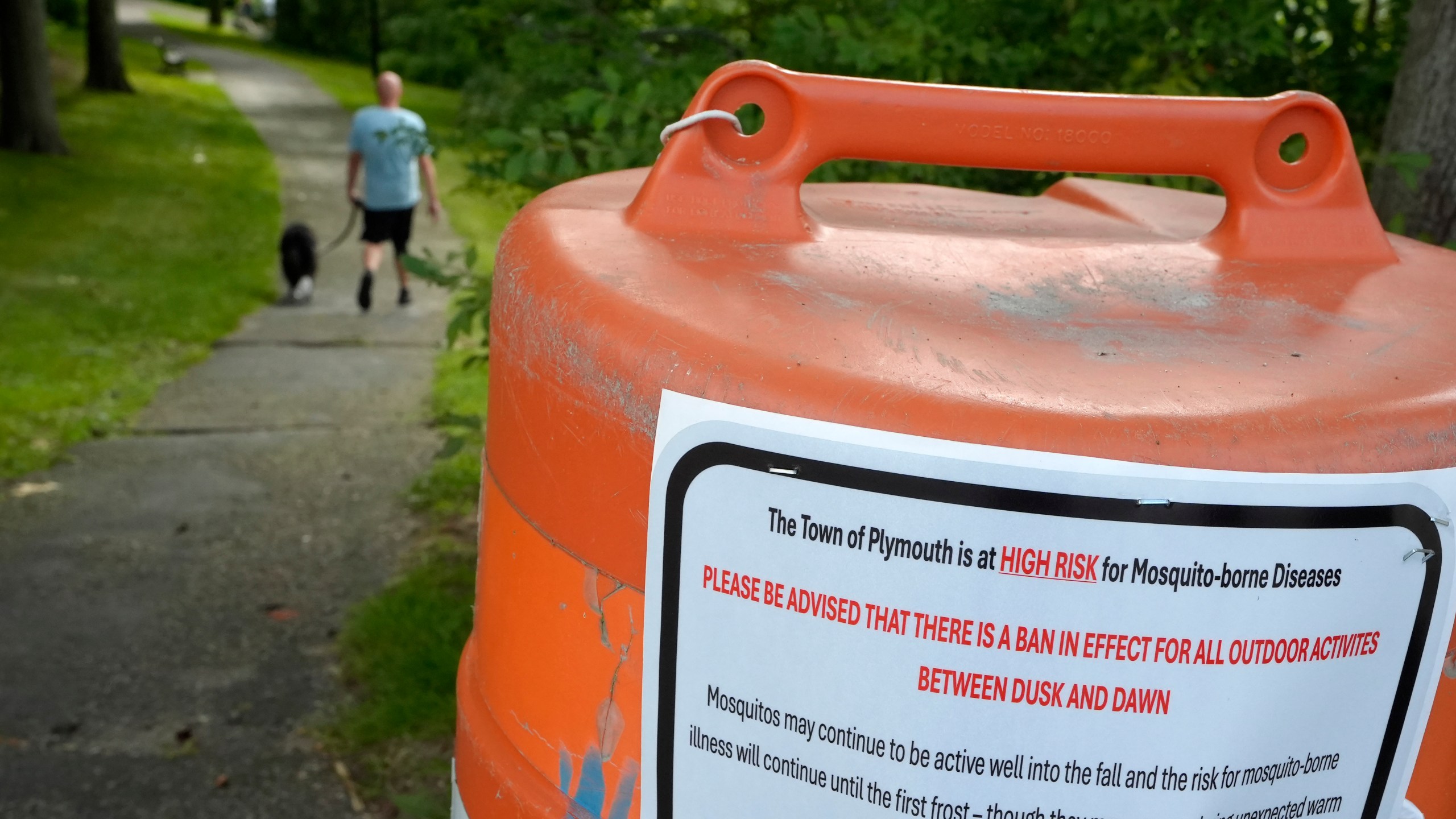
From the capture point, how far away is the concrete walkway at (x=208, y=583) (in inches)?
129

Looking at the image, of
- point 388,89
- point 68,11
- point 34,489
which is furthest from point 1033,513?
point 68,11

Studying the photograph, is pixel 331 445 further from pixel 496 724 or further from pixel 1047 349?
pixel 1047 349

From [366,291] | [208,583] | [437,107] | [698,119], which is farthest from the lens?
[437,107]

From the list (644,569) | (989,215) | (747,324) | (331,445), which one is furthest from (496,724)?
(331,445)

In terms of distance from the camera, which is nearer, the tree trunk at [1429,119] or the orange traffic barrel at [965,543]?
the orange traffic barrel at [965,543]

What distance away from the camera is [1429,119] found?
3.02 metres

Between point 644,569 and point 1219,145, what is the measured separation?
0.78 metres

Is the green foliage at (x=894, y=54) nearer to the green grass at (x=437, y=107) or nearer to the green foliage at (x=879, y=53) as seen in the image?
the green foliage at (x=879, y=53)

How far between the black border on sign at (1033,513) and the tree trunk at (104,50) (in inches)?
869

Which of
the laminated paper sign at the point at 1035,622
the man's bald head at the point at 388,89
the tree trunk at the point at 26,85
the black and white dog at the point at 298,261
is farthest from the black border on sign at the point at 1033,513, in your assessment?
the tree trunk at the point at 26,85

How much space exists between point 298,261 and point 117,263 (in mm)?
1943

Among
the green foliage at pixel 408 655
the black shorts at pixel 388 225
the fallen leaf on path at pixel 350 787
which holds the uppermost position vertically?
the black shorts at pixel 388 225

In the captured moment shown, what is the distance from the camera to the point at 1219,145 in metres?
1.30

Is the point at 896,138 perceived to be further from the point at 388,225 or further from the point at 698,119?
the point at 388,225
